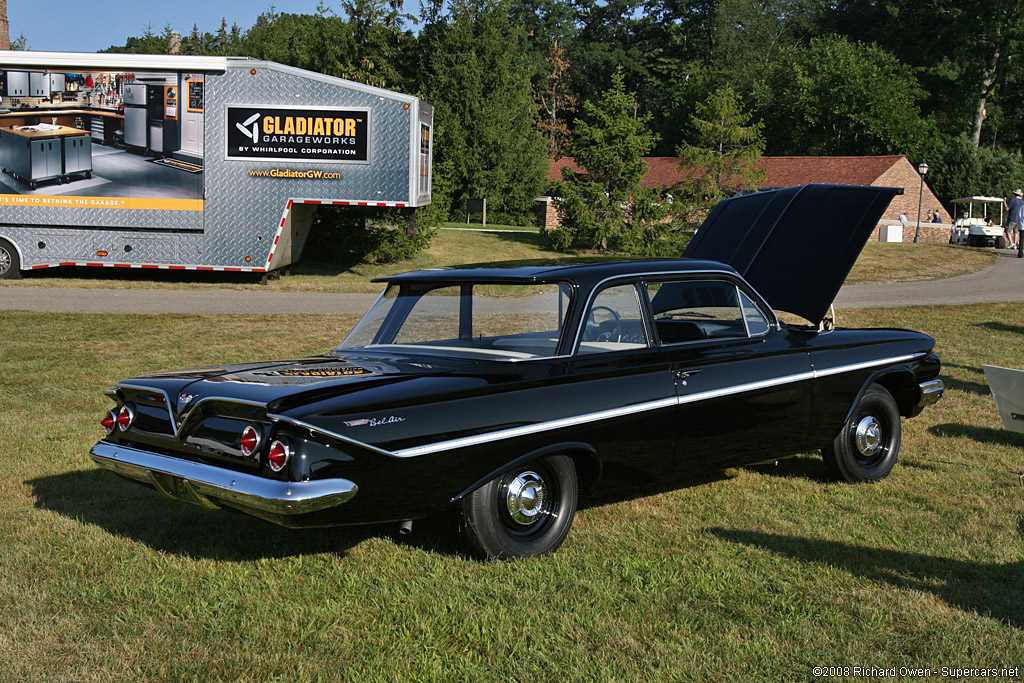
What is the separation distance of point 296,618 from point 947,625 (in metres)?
2.67

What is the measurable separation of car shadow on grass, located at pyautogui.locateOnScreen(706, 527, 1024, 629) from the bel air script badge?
201 centimetres

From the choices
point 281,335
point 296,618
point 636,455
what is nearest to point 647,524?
point 636,455

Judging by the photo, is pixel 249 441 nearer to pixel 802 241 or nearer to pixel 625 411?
pixel 625 411

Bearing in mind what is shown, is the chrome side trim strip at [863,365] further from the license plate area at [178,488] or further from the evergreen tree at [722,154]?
the evergreen tree at [722,154]

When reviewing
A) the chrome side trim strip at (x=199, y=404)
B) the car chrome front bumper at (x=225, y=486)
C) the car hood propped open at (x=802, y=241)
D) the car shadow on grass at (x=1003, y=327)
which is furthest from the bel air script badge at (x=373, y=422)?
the car shadow on grass at (x=1003, y=327)

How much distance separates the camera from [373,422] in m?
3.96

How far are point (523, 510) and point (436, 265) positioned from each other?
68.1 ft

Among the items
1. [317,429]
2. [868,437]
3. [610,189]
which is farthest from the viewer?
[610,189]

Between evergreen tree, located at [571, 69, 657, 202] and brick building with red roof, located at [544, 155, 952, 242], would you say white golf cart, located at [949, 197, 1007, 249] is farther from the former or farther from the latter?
evergreen tree, located at [571, 69, 657, 202]

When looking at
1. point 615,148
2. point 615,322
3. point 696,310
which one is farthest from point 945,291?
point 615,322

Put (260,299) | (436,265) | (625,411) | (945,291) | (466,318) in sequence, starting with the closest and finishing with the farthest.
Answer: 1. (625,411)
2. (466,318)
3. (260,299)
4. (945,291)
5. (436,265)

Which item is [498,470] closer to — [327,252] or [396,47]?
[327,252]

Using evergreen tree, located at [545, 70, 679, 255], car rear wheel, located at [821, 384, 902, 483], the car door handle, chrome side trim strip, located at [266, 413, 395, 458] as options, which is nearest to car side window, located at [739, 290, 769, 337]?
the car door handle

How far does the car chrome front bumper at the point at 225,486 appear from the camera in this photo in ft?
12.4
